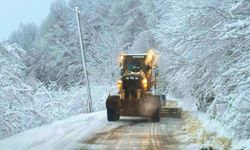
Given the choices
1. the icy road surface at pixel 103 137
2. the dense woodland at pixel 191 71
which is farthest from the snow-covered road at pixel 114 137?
the dense woodland at pixel 191 71

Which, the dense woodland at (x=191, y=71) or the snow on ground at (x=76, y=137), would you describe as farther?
the snow on ground at (x=76, y=137)

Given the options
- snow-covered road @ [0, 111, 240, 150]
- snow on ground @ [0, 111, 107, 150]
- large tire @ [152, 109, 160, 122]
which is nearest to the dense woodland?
snow-covered road @ [0, 111, 240, 150]

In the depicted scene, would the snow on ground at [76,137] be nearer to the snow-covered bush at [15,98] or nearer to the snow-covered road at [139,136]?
the snow-covered road at [139,136]

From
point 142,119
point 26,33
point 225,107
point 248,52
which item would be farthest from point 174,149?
point 26,33

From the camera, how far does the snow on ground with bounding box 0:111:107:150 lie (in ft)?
50.5

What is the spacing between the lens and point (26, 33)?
454 ft

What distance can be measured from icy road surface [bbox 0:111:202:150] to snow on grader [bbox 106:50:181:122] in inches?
37.0

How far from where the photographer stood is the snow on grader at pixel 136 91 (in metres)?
24.3

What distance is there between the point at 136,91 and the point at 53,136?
7.86m

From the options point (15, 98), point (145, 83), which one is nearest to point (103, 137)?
point (15, 98)

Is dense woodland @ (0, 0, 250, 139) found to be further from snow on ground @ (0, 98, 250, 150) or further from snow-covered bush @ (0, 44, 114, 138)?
snow on ground @ (0, 98, 250, 150)

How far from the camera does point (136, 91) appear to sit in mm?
25031

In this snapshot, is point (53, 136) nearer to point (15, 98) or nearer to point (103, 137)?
point (103, 137)

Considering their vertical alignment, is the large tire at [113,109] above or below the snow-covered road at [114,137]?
above
